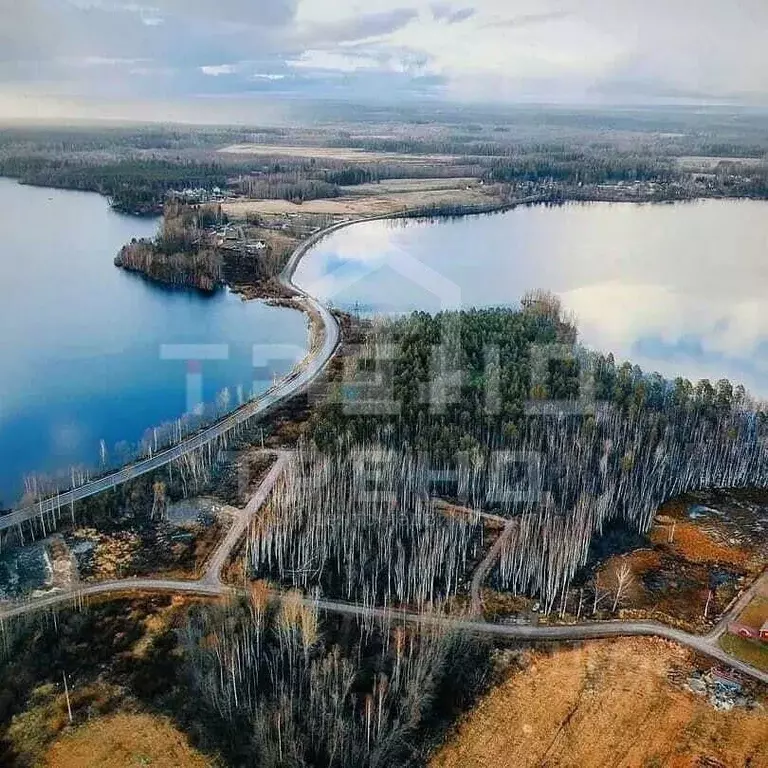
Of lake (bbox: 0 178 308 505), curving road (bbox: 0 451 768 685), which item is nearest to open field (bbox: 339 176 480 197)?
lake (bbox: 0 178 308 505)

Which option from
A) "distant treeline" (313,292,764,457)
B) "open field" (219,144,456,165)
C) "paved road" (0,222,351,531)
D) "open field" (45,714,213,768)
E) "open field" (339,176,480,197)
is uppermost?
"open field" (219,144,456,165)

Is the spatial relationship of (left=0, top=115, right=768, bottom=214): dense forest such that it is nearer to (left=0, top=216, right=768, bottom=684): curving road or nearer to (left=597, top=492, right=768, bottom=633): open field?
(left=0, top=216, right=768, bottom=684): curving road

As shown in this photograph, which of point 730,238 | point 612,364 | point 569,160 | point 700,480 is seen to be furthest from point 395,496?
point 569,160

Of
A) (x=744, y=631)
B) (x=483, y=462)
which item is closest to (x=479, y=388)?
(x=483, y=462)

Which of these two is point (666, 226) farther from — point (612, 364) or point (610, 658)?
point (610, 658)

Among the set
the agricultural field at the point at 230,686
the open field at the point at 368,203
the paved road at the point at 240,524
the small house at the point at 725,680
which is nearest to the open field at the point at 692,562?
the small house at the point at 725,680

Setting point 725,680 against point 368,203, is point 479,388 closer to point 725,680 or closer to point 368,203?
point 725,680
